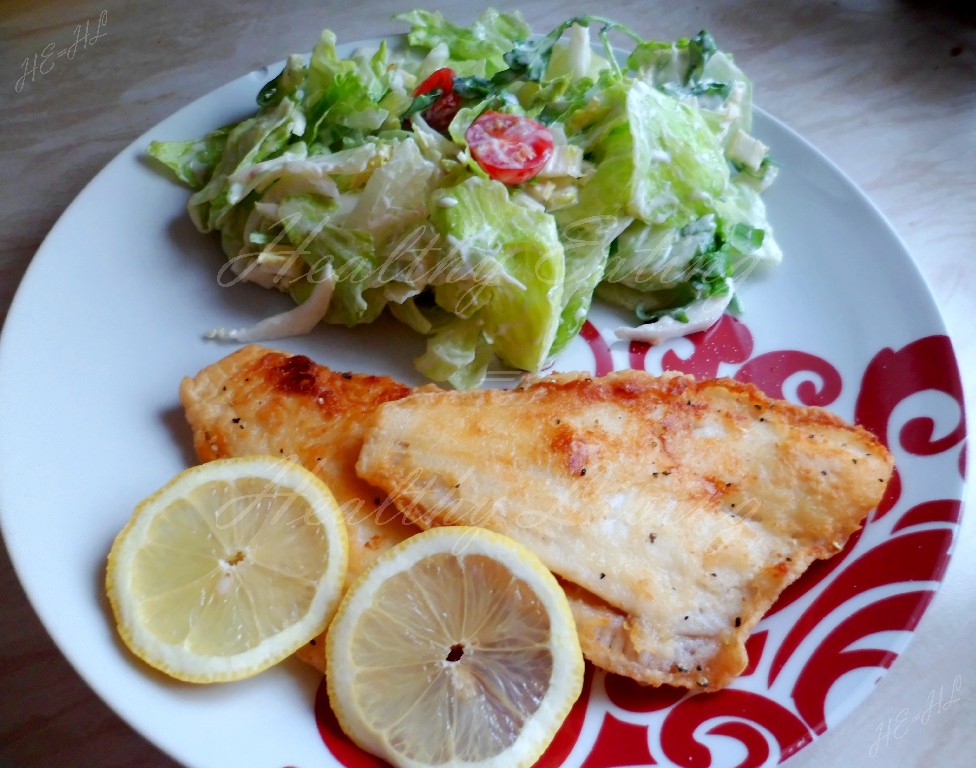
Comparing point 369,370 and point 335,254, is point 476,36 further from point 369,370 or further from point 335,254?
point 369,370

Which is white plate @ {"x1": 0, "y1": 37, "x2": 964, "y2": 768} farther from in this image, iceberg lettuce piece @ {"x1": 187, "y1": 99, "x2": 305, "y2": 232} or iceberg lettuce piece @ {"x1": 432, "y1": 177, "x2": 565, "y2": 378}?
iceberg lettuce piece @ {"x1": 432, "y1": 177, "x2": 565, "y2": 378}

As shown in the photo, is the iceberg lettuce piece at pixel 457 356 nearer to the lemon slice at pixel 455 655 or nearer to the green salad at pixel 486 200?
the green salad at pixel 486 200

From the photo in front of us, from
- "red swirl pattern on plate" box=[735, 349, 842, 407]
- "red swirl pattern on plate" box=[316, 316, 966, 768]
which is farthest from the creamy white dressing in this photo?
"red swirl pattern on plate" box=[316, 316, 966, 768]

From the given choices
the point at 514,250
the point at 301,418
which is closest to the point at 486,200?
the point at 514,250

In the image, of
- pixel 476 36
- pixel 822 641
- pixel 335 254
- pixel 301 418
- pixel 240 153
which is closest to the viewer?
pixel 822 641

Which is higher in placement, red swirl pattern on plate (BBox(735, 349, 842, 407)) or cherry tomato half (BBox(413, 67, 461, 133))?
cherry tomato half (BBox(413, 67, 461, 133))

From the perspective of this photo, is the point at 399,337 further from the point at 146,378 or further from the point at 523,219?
the point at 146,378
